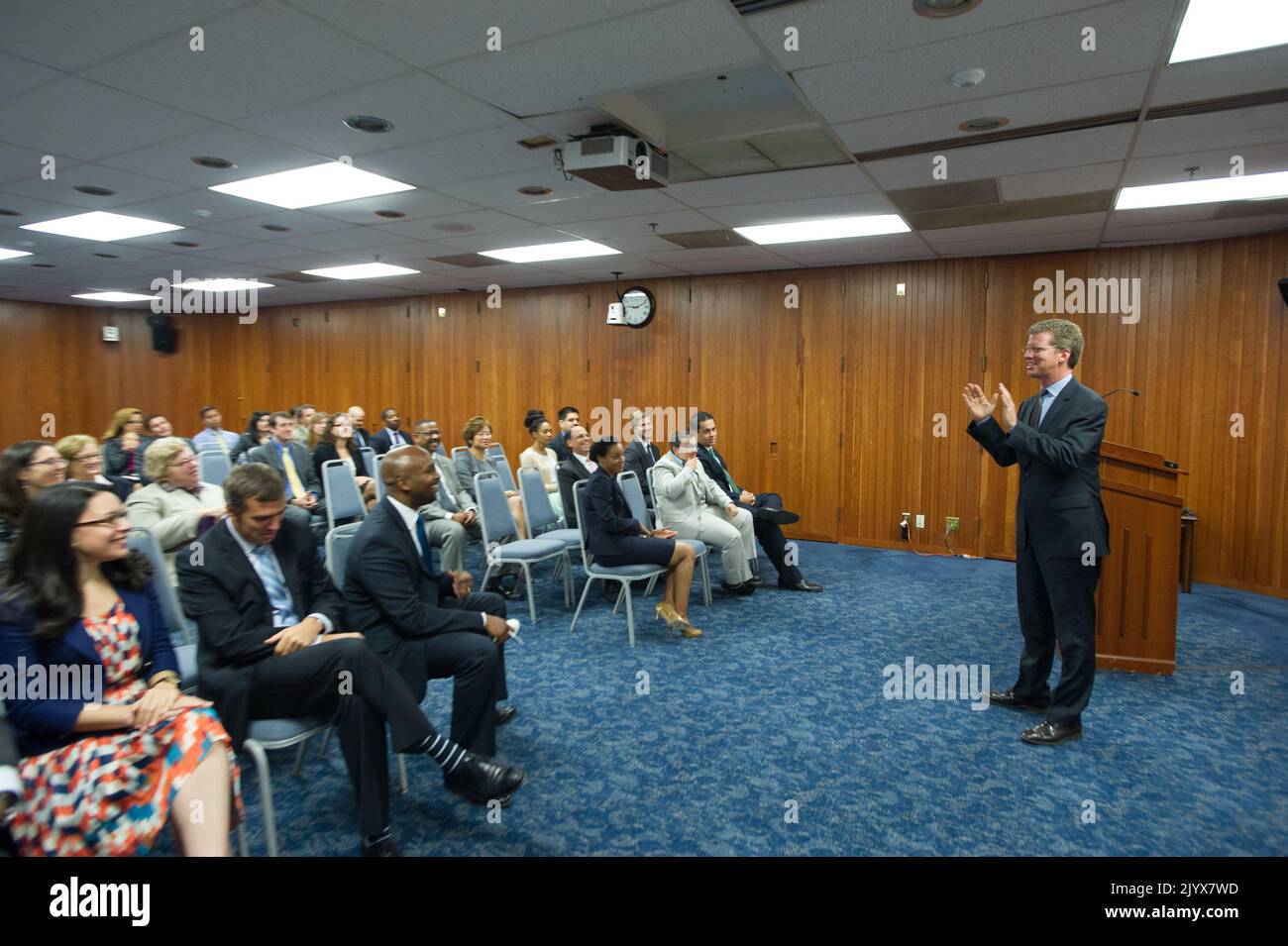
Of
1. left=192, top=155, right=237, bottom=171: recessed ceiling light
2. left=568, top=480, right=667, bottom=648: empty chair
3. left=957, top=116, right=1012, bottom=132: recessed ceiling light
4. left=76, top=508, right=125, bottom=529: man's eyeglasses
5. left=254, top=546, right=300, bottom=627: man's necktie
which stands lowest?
left=568, top=480, right=667, bottom=648: empty chair

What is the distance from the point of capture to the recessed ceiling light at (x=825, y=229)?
5.70 metres

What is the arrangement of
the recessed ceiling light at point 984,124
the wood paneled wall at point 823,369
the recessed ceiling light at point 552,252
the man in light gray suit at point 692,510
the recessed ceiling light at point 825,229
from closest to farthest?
1. the recessed ceiling light at point 984,124
2. the man in light gray suit at point 692,510
3. the recessed ceiling light at point 825,229
4. the wood paneled wall at point 823,369
5. the recessed ceiling light at point 552,252

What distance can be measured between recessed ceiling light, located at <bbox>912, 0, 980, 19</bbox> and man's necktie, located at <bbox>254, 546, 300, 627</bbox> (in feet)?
9.68

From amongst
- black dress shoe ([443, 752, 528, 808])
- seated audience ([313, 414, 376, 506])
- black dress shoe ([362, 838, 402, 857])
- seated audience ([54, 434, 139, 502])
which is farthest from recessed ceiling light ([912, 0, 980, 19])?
seated audience ([313, 414, 376, 506])

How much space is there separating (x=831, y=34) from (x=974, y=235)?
3.93m

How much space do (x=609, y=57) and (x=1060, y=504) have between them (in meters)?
2.59

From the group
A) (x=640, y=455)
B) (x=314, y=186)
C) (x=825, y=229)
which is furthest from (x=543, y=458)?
(x=825, y=229)

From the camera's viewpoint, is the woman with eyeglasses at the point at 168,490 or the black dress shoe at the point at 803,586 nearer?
the woman with eyeglasses at the point at 168,490

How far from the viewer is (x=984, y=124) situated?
3678 mm

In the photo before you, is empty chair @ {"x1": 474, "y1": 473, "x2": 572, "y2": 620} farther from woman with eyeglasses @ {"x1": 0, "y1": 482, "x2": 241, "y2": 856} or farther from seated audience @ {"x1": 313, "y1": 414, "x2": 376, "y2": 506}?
woman with eyeglasses @ {"x1": 0, "y1": 482, "x2": 241, "y2": 856}

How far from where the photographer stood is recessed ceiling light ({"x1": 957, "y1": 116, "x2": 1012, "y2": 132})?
11.9 ft

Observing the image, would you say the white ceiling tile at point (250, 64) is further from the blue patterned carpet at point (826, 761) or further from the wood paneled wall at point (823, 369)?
the wood paneled wall at point (823, 369)

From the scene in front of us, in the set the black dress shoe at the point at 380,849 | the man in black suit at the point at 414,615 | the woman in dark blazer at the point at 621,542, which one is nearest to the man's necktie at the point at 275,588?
the man in black suit at the point at 414,615

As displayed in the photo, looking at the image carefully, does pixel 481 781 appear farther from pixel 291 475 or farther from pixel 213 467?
pixel 291 475
